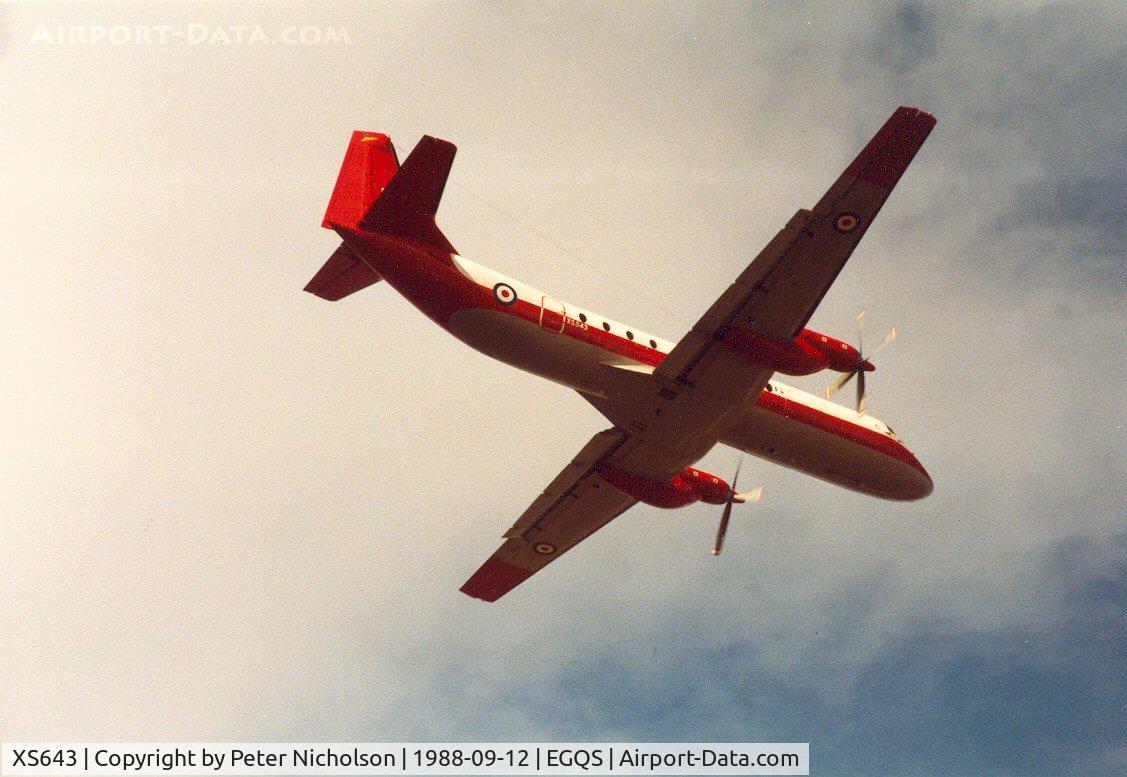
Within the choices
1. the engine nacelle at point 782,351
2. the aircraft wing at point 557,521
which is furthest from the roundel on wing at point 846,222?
the aircraft wing at point 557,521

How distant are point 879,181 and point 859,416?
8.71 meters

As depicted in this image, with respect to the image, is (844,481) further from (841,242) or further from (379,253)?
(379,253)

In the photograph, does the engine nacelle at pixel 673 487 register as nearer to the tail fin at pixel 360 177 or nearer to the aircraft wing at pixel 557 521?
the aircraft wing at pixel 557 521

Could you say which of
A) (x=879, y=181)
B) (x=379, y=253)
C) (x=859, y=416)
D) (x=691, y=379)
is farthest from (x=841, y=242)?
(x=379, y=253)

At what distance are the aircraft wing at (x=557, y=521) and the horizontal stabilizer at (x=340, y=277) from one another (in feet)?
25.5

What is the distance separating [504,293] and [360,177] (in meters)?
5.41

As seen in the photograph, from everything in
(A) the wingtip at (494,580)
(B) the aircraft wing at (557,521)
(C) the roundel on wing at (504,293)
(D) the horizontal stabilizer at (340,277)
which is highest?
(D) the horizontal stabilizer at (340,277)

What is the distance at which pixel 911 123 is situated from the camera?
78.2ft

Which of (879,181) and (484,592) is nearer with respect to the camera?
(879,181)

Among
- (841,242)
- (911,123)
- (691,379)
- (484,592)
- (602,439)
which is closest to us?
(911,123)

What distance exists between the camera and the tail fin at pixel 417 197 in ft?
81.4

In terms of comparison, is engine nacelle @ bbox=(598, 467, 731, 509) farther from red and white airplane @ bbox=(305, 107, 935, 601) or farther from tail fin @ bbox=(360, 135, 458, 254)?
tail fin @ bbox=(360, 135, 458, 254)

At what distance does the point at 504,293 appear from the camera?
2633 centimetres

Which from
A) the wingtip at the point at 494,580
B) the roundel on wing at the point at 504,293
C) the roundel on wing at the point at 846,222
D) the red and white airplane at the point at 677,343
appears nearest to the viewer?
the roundel on wing at the point at 846,222
